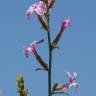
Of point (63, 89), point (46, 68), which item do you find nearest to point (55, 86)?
point (63, 89)

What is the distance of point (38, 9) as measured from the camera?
384 centimetres

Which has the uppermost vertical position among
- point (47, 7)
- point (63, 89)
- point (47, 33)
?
point (47, 7)

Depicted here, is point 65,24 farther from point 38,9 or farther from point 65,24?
point 38,9

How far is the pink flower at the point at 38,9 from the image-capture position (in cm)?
380

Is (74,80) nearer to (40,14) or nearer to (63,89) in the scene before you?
(63,89)

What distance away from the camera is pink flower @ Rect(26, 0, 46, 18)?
12.5 feet

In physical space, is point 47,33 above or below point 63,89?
above

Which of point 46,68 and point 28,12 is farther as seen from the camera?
point 28,12

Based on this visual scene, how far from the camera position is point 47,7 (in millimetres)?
3812

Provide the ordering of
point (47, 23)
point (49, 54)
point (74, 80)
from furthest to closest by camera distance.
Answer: point (74, 80)
point (47, 23)
point (49, 54)

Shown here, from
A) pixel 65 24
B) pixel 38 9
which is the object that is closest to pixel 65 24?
pixel 65 24

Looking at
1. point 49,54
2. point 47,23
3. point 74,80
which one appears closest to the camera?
point 49,54

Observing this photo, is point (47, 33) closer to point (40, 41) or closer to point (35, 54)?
point (40, 41)

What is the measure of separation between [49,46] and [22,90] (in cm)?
97
